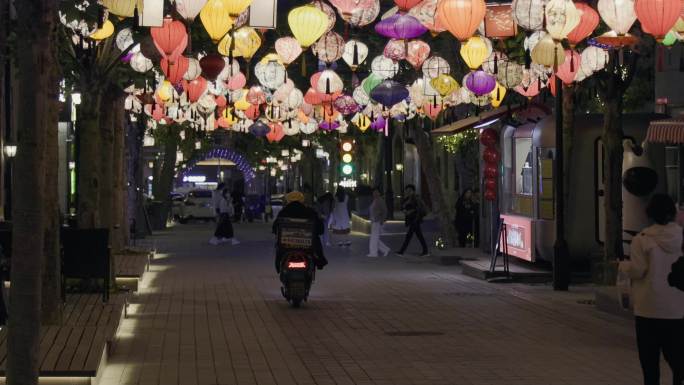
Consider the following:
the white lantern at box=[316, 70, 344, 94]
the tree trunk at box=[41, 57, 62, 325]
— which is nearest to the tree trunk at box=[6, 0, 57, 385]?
the tree trunk at box=[41, 57, 62, 325]

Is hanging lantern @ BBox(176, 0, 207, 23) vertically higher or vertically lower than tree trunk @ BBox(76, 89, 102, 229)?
higher

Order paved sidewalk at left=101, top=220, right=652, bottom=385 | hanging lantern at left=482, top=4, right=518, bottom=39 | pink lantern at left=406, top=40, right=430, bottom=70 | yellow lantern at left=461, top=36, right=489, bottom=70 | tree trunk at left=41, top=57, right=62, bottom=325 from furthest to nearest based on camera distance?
pink lantern at left=406, top=40, right=430, bottom=70, yellow lantern at left=461, top=36, right=489, bottom=70, hanging lantern at left=482, top=4, right=518, bottom=39, tree trunk at left=41, top=57, right=62, bottom=325, paved sidewalk at left=101, top=220, right=652, bottom=385

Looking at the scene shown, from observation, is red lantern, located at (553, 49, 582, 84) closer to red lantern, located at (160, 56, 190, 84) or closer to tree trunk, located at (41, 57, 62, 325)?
red lantern, located at (160, 56, 190, 84)

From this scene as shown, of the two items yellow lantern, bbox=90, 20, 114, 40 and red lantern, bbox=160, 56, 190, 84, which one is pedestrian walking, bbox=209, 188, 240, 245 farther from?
yellow lantern, bbox=90, 20, 114, 40

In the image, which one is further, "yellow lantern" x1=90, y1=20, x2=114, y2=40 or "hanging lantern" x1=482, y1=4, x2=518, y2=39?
"hanging lantern" x1=482, y1=4, x2=518, y2=39

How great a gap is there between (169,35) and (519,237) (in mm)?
11058

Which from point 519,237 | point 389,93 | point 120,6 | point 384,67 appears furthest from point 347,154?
point 120,6

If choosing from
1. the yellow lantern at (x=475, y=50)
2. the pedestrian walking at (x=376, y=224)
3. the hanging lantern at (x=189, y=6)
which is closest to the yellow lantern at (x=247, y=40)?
the yellow lantern at (x=475, y=50)

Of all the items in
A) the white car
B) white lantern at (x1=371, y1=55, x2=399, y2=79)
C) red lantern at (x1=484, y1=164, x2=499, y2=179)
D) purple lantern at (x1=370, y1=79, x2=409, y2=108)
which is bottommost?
the white car

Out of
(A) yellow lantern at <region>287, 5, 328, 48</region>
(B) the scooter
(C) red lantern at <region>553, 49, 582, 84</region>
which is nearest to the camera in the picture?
(A) yellow lantern at <region>287, 5, 328, 48</region>

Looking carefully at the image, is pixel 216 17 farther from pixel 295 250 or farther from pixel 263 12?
pixel 295 250

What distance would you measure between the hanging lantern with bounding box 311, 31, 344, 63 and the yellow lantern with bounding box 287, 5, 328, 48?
2971 mm

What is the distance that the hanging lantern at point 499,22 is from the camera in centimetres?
2031

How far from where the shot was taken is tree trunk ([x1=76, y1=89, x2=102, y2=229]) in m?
20.4
